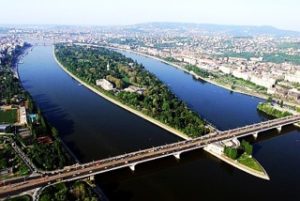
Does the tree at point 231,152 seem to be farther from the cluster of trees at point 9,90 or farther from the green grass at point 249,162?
the cluster of trees at point 9,90

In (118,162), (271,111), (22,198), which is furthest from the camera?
(271,111)

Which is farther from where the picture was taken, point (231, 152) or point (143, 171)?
point (231, 152)

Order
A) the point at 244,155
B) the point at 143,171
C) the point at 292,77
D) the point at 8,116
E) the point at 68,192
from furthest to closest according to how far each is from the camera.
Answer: the point at 292,77
the point at 8,116
the point at 244,155
the point at 143,171
the point at 68,192

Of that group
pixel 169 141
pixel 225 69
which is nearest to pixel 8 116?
pixel 169 141

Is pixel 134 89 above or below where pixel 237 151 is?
above

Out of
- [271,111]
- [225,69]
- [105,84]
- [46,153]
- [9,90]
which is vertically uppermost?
[9,90]

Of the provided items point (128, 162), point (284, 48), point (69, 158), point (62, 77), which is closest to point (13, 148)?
point (69, 158)

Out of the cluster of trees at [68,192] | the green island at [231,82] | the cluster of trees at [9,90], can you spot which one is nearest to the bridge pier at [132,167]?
the cluster of trees at [68,192]

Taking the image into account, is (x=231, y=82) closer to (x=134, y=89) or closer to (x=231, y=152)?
(x=134, y=89)
